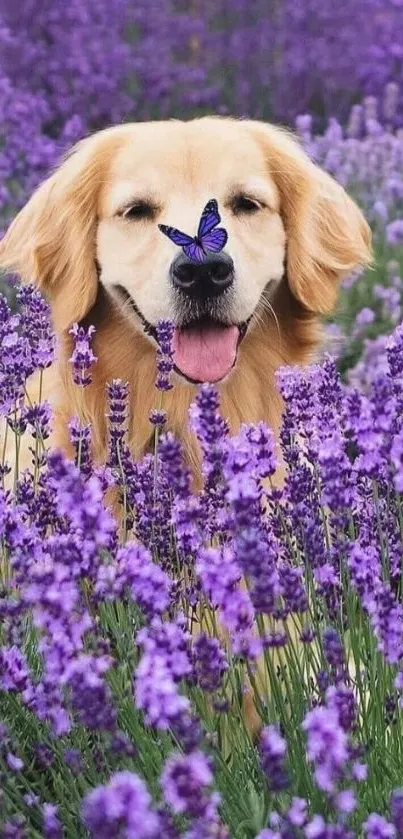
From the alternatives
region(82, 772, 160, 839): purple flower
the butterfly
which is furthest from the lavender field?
the butterfly

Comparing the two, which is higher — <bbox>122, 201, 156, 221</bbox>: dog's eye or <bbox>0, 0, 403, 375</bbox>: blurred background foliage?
<bbox>0, 0, 403, 375</bbox>: blurred background foliage

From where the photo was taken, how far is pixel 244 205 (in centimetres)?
304

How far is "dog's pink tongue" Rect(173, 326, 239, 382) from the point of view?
2.84m

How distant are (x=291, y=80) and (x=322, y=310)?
20.6 ft

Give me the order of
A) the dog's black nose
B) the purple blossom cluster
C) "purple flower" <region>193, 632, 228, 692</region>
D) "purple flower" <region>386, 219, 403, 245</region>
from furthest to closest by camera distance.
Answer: "purple flower" <region>386, 219, 403, 245</region> < the dog's black nose < "purple flower" <region>193, 632, 228, 692</region> < the purple blossom cluster

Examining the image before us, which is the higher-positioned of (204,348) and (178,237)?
(178,237)

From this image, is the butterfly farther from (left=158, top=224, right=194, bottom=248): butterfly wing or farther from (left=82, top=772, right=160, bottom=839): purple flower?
(left=82, top=772, right=160, bottom=839): purple flower

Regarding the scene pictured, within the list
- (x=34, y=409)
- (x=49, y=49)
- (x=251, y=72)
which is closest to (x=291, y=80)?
(x=251, y=72)

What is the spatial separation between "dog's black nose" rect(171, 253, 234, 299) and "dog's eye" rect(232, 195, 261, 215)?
1.07 ft

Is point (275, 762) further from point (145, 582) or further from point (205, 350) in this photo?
point (205, 350)

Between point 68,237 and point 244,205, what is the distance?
0.47m

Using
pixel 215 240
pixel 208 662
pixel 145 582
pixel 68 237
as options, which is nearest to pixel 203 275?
pixel 215 240

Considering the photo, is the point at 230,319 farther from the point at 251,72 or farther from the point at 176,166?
the point at 251,72

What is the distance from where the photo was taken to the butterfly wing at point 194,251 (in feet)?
8.51
